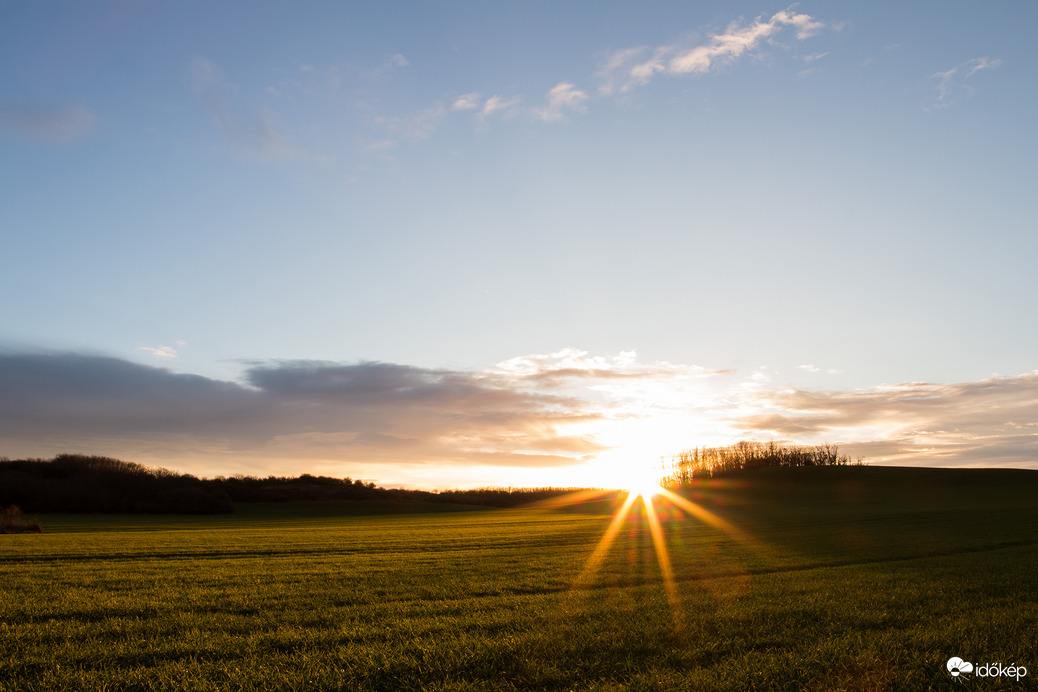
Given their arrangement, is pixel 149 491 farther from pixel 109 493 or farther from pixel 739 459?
pixel 739 459

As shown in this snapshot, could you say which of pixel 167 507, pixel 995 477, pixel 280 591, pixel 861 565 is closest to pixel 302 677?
pixel 280 591

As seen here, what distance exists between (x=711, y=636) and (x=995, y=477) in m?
97.1

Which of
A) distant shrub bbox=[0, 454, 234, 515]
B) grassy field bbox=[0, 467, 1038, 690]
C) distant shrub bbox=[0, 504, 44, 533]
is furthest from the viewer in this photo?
distant shrub bbox=[0, 454, 234, 515]

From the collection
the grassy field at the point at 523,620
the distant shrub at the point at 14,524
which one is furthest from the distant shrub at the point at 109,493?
the grassy field at the point at 523,620

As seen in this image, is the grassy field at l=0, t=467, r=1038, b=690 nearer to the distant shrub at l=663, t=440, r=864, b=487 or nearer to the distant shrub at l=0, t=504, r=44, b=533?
the distant shrub at l=0, t=504, r=44, b=533

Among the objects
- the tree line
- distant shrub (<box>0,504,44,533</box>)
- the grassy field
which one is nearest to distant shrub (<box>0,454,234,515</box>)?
the tree line

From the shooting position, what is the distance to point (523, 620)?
32.6 feet

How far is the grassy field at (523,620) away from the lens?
7.13 metres

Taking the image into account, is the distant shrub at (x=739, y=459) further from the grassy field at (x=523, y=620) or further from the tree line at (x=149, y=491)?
the grassy field at (x=523, y=620)

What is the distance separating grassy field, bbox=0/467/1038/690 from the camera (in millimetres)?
7129

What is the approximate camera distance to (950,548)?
843 inches

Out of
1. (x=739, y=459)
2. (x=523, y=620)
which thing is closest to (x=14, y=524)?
(x=523, y=620)

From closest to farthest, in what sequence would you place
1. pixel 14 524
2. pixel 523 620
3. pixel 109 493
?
pixel 523 620, pixel 14 524, pixel 109 493

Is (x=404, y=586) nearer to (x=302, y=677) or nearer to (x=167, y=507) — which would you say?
(x=302, y=677)
